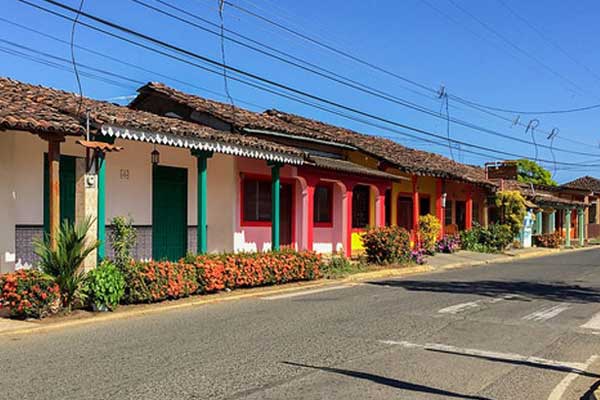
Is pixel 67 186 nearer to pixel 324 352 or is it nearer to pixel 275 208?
pixel 275 208

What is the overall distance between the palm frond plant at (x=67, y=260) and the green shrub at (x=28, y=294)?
8.5 inches

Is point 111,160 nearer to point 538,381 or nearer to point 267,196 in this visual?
point 267,196

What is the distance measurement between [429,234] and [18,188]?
650 inches

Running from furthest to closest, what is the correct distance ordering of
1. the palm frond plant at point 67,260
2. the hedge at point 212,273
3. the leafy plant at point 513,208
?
the leafy plant at point 513,208
the hedge at point 212,273
the palm frond plant at point 67,260

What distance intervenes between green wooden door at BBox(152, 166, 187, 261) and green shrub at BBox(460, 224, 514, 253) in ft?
52.1

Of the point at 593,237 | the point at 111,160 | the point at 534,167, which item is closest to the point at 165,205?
the point at 111,160

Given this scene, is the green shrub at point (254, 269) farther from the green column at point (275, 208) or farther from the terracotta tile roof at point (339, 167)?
the terracotta tile roof at point (339, 167)

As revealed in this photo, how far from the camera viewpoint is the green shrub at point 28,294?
9305 mm

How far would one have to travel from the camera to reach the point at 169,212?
15.9 m

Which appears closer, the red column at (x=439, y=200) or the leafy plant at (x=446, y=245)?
the leafy plant at (x=446, y=245)

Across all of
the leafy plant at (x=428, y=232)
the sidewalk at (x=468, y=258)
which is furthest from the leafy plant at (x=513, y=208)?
the leafy plant at (x=428, y=232)

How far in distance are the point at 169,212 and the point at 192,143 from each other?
3.26 meters

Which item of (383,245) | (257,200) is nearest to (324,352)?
(257,200)

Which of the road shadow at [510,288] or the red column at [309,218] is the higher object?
the red column at [309,218]
